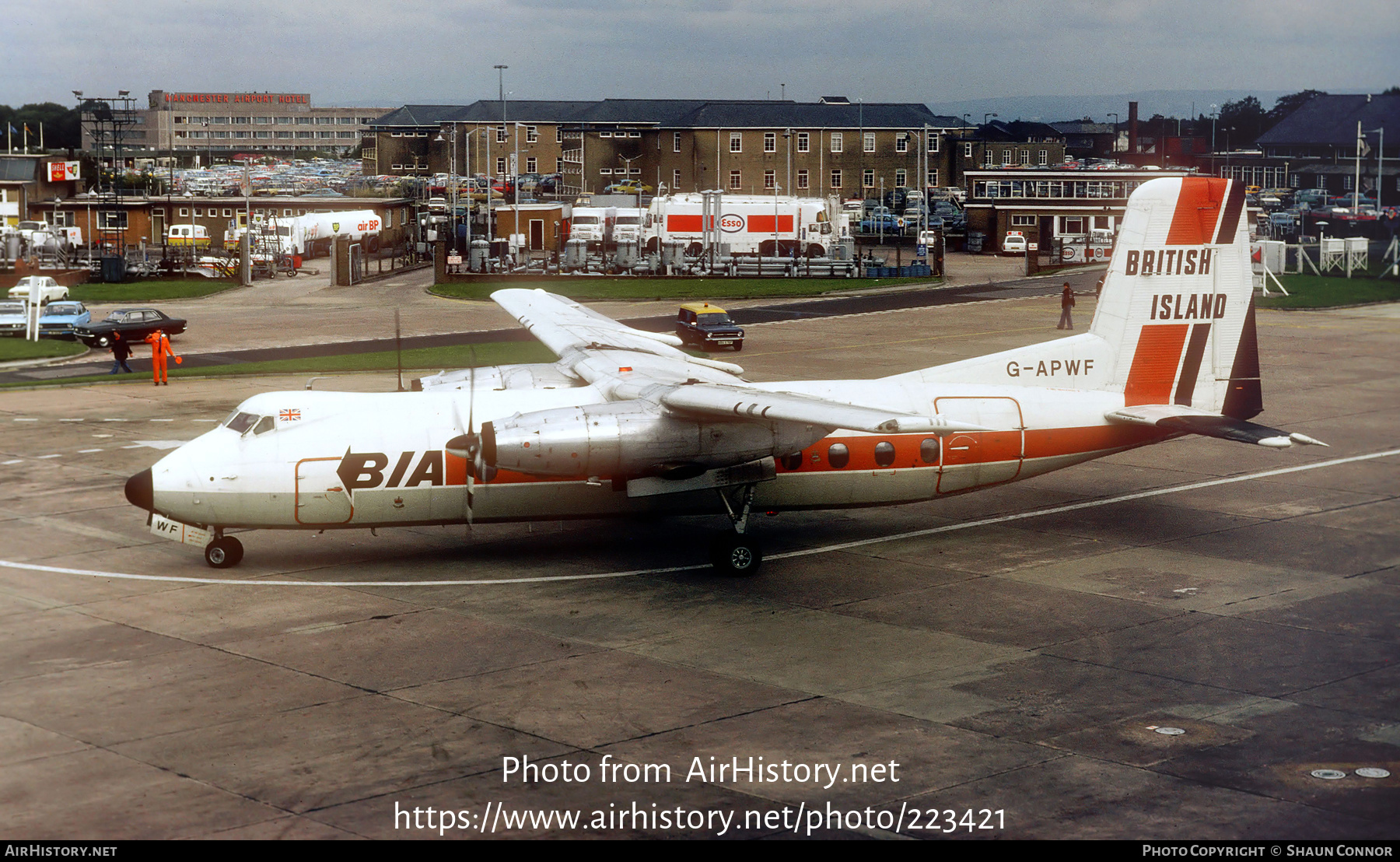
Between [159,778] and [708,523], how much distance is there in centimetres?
1576

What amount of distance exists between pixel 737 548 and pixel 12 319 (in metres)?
52.6

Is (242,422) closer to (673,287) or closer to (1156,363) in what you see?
(1156,363)

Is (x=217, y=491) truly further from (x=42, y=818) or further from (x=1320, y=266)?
(x=1320, y=266)

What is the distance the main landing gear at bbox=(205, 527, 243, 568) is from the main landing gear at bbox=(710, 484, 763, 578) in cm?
950

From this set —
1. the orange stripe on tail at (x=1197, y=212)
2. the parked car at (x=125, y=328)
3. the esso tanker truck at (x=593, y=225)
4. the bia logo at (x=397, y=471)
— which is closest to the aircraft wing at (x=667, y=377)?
the bia logo at (x=397, y=471)

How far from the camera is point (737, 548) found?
24.9 meters

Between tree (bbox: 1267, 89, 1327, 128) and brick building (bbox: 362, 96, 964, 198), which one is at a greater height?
brick building (bbox: 362, 96, 964, 198)

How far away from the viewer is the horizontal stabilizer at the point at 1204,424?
73.6 ft

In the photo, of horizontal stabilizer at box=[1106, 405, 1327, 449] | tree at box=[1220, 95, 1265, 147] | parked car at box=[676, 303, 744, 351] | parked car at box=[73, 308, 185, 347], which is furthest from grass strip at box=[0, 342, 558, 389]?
tree at box=[1220, 95, 1265, 147]

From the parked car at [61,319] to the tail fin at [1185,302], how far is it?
51.8 m

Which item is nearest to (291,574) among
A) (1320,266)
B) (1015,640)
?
(1015,640)

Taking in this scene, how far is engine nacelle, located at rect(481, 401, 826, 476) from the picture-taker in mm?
21750

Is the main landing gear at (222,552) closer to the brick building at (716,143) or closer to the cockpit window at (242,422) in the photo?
the cockpit window at (242,422)

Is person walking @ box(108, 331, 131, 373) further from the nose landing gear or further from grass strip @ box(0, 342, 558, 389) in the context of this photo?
the nose landing gear
